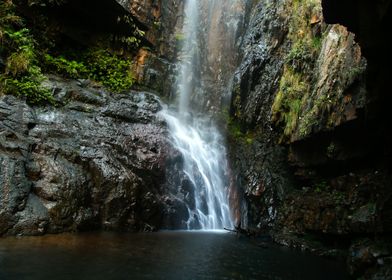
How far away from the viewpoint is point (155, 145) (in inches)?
525

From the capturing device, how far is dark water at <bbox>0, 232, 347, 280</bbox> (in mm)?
6078

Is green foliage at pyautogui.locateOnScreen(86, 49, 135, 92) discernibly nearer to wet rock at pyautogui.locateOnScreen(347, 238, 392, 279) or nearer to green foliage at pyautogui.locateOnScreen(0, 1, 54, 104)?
green foliage at pyautogui.locateOnScreen(0, 1, 54, 104)

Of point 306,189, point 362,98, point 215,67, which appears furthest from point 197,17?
point 362,98

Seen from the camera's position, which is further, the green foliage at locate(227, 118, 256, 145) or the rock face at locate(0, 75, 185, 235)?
the green foliage at locate(227, 118, 256, 145)

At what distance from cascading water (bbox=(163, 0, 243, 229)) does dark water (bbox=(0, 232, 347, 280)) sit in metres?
3.70

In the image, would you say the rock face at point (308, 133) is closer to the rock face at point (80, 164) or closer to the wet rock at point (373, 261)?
the wet rock at point (373, 261)

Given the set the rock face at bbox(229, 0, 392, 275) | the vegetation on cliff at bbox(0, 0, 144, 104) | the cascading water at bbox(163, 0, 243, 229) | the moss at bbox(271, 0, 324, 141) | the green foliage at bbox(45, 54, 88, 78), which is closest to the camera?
the rock face at bbox(229, 0, 392, 275)

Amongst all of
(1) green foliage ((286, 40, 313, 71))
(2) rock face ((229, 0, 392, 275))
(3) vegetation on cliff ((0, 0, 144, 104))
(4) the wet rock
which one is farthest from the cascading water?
(4) the wet rock

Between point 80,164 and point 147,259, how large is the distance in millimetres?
4783

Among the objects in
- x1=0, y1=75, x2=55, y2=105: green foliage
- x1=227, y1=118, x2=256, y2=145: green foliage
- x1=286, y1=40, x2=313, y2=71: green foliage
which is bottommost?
x1=0, y1=75, x2=55, y2=105: green foliage

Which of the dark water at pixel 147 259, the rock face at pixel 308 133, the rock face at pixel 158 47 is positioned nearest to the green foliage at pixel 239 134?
the rock face at pixel 308 133

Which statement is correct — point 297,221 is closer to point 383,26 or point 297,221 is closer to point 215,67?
point 383,26

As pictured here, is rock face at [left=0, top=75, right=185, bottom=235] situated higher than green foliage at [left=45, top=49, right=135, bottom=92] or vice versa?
green foliage at [left=45, top=49, right=135, bottom=92]

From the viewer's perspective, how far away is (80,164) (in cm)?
1101
